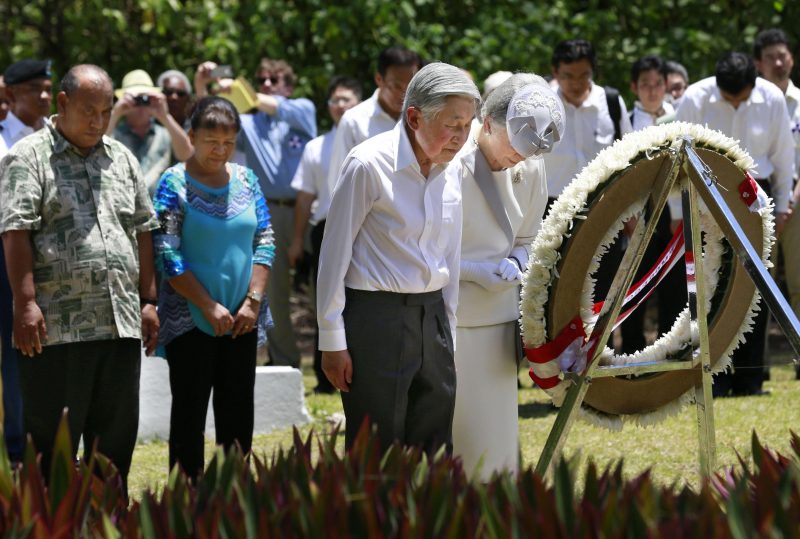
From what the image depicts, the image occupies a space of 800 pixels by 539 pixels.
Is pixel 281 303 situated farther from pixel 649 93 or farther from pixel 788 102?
pixel 788 102

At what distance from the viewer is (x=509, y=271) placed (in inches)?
189

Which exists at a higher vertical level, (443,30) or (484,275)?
(443,30)

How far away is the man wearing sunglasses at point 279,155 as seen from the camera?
9.45m

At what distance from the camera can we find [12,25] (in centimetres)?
1343

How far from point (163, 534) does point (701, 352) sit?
7.87ft

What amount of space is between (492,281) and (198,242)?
148 cm

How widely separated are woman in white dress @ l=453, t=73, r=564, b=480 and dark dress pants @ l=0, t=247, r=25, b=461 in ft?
9.08

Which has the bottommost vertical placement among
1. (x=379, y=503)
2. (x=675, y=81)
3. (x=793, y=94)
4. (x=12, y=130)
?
(x=379, y=503)

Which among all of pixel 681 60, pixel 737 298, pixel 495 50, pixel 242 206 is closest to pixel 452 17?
pixel 495 50

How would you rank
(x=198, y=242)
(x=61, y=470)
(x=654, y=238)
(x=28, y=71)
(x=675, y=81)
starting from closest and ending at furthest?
(x=61, y=470) → (x=198, y=242) → (x=28, y=71) → (x=654, y=238) → (x=675, y=81)

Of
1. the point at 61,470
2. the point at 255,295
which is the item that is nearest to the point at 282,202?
the point at 255,295

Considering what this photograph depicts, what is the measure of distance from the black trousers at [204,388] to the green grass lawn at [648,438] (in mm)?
384

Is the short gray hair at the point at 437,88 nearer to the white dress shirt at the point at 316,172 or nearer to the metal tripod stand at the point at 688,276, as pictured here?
the metal tripod stand at the point at 688,276

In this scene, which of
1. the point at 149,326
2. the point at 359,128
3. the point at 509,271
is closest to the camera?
the point at 509,271
